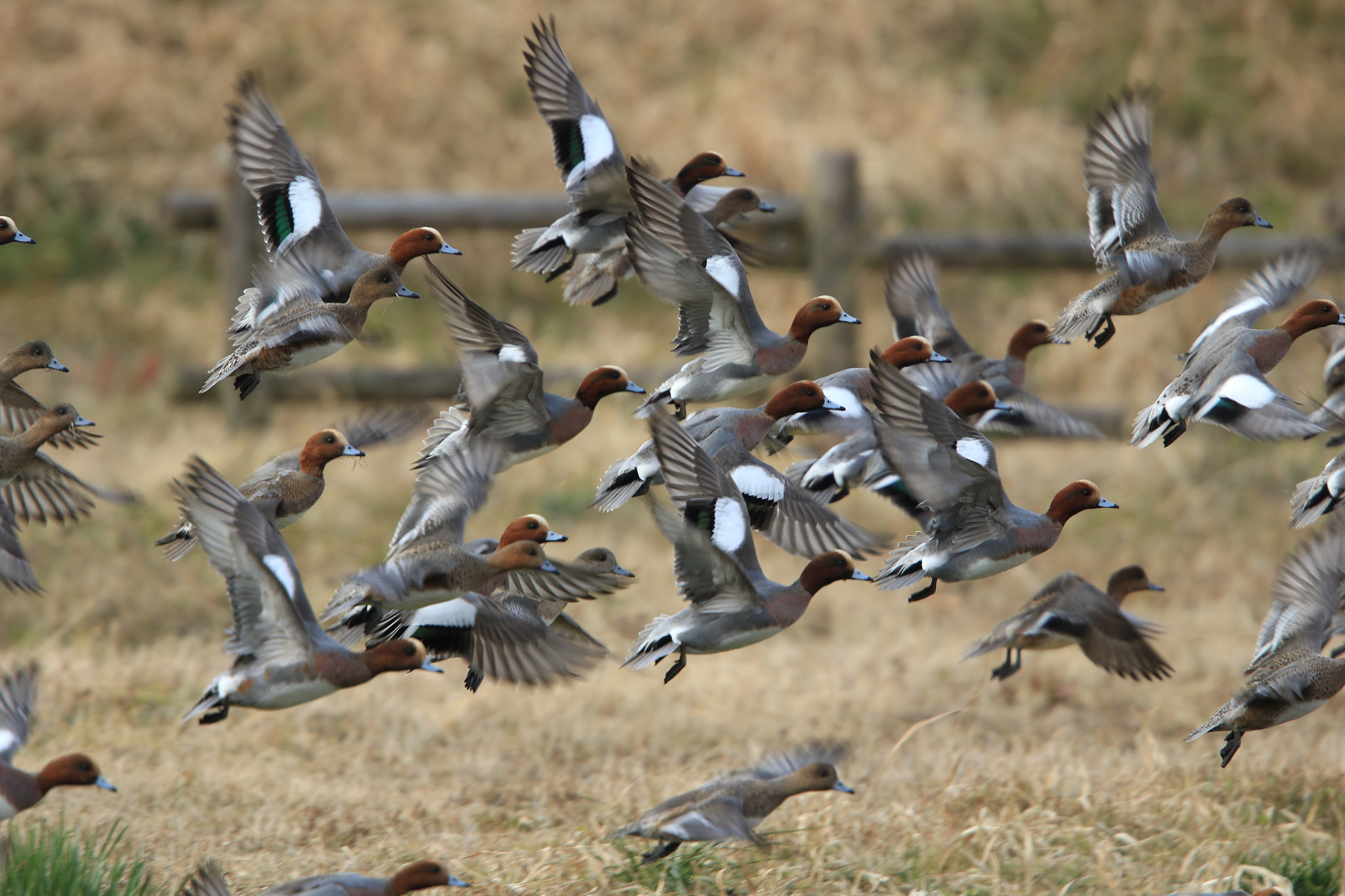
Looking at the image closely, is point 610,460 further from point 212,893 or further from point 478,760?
point 212,893

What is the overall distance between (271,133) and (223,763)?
7.02ft

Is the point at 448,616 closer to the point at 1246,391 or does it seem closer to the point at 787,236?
the point at 1246,391

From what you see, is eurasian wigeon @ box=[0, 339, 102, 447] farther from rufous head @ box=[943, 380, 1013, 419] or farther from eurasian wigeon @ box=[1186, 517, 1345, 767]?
eurasian wigeon @ box=[1186, 517, 1345, 767]

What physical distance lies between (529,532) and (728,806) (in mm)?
835

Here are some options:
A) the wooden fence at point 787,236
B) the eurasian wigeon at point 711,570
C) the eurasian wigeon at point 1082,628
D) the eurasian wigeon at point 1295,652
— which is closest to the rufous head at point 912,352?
the eurasian wigeon at point 711,570

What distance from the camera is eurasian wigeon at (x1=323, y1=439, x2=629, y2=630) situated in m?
3.11

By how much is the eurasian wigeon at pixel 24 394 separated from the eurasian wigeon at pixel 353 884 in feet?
3.38

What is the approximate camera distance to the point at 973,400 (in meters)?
3.68

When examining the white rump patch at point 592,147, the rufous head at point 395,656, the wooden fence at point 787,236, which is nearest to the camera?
the rufous head at point 395,656

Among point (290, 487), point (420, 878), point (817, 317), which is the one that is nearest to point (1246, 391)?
point (817, 317)

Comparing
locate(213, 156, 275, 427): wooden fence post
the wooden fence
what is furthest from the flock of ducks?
locate(213, 156, 275, 427): wooden fence post

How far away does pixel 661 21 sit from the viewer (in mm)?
11961

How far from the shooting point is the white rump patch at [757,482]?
3453 mm

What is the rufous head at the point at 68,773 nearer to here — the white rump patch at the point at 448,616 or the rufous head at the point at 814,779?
the white rump patch at the point at 448,616
